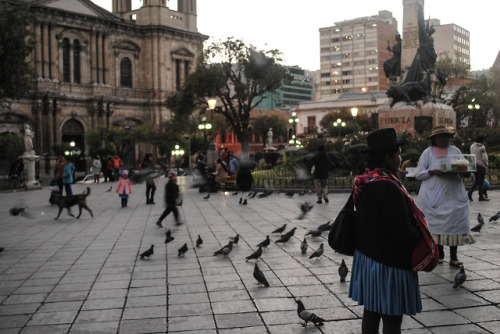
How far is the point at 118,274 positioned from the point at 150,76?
49566 millimetres

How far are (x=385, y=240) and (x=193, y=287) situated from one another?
3165mm

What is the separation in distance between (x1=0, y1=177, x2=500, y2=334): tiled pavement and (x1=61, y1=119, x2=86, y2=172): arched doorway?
3892 cm

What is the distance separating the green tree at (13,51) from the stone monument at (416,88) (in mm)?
16361

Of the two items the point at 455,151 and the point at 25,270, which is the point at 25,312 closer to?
the point at 25,270

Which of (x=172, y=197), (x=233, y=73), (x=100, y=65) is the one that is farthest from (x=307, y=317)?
(x=100, y=65)

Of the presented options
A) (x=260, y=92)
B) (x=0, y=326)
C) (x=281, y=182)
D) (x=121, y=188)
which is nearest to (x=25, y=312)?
(x=0, y=326)

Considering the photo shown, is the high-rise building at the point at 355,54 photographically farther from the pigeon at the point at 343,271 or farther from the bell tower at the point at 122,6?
the pigeon at the point at 343,271

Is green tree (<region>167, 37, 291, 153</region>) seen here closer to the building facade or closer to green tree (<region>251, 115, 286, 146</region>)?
the building facade

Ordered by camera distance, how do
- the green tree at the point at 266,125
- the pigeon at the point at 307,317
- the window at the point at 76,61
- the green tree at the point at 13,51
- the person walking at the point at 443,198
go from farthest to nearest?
the green tree at the point at 266,125 → the window at the point at 76,61 → the green tree at the point at 13,51 → the person walking at the point at 443,198 → the pigeon at the point at 307,317

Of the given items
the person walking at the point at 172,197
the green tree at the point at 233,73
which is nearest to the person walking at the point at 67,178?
the person walking at the point at 172,197

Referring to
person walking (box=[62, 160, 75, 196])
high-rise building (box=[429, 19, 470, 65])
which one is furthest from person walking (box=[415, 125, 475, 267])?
high-rise building (box=[429, 19, 470, 65])

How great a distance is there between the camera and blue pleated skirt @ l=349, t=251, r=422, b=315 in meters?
3.13

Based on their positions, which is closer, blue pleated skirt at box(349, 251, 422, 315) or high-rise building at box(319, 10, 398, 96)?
blue pleated skirt at box(349, 251, 422, 315)

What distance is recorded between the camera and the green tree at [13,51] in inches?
925
